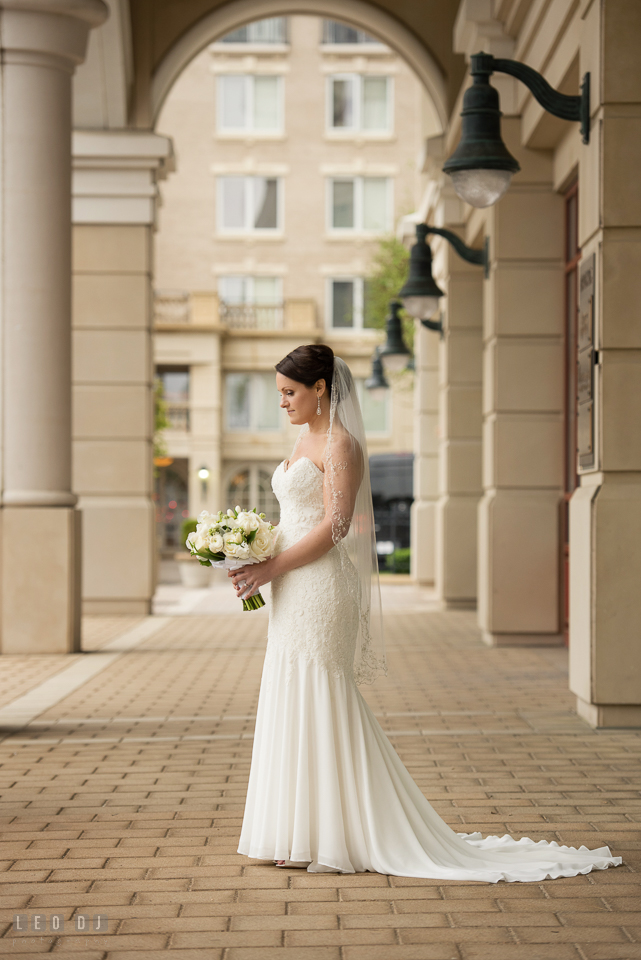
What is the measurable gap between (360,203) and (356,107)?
343 centimetres

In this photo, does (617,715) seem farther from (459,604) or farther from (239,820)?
(459,604)

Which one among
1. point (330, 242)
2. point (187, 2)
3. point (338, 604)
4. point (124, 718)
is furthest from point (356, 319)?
point (338, 604)

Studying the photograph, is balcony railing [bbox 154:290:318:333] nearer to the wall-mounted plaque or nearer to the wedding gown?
the wall-mounted plaque

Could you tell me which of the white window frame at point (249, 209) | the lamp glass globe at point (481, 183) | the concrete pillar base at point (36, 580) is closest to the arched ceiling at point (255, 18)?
the concrete pillar base at point (36, 580)

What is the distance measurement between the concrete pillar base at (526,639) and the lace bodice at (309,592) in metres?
7.24

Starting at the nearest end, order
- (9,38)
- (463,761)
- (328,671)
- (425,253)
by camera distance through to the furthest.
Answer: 1. (328,671)
2. (463,761)
3. (9,38)
4. (425,253)

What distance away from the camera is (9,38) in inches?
439

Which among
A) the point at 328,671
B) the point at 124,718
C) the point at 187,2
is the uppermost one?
the point at 187,2

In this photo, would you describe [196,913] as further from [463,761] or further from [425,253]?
[425,253]

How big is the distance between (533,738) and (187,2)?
12.3 meters

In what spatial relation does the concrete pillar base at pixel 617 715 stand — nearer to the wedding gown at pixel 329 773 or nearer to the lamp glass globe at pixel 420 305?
the wedding gown at pixel 329 773

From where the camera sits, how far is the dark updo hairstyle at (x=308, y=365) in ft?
14.7

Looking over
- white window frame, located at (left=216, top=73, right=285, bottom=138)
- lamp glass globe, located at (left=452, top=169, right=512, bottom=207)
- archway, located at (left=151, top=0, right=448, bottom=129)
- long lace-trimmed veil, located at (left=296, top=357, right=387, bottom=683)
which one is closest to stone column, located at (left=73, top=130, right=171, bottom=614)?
archway, located at (left=151, top=0, right=448, bottom=129)

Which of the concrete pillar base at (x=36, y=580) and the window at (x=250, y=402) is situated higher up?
the window at (x=250, y=402)
